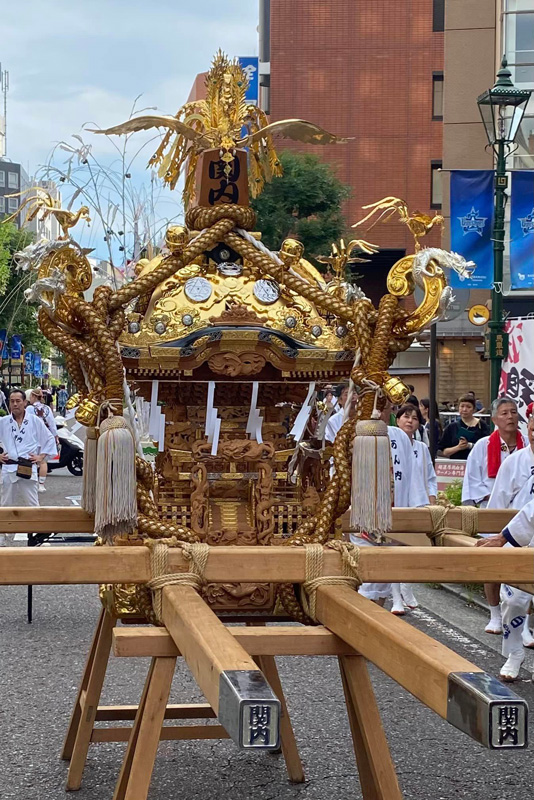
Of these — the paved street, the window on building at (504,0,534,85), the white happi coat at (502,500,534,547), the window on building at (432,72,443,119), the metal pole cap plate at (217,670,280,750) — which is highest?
the window on building at (432,72,443,119)

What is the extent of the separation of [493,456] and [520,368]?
5.67ft

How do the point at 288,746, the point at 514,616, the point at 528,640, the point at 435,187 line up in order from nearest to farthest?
the point at 288,746 < the point at 514,616 < the point at 528,640 < the point at 435,187

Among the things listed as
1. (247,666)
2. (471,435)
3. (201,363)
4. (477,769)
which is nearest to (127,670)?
(477,769)

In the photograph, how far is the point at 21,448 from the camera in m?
12.6

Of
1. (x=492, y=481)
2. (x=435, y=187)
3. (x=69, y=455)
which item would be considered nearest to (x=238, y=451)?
(x=492, y=481)

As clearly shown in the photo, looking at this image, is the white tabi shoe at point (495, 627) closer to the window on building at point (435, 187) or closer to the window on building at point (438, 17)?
the window on building at point (435, 187)

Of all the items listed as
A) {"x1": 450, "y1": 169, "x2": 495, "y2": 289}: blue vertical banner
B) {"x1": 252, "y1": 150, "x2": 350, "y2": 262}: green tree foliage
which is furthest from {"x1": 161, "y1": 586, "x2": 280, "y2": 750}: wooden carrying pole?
{"x1": 252, "y1": 150, "x2": 350, "y2": 262}: green tree foliage

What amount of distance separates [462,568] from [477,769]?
210 centimetres

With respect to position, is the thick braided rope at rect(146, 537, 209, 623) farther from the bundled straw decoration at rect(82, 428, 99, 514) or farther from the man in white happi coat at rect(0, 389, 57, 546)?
the man in white happi coat at rect(0, 389, 57, 546)

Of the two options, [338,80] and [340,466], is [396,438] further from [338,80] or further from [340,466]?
[338,80]

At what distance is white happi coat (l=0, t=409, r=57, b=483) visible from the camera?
12.6 m

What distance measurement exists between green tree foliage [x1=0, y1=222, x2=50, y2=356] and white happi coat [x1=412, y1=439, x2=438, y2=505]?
80.0 ft

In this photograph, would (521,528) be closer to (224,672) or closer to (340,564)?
(340,564)

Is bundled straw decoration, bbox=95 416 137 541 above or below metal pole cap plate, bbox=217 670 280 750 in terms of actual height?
above
